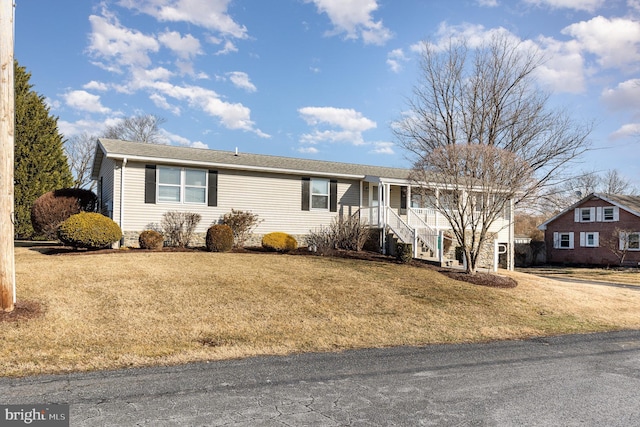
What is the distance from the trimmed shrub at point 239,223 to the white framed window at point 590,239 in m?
28.5

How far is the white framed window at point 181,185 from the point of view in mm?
15805

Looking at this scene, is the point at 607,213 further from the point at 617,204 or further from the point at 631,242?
the point at 631,242

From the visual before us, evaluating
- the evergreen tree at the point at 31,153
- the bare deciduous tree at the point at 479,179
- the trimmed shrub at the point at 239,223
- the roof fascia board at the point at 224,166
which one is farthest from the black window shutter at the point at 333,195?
the evergreen tree at the point at 31,153

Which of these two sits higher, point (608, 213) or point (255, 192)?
point (608, 213)

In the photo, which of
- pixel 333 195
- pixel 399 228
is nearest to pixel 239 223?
pixel 333 195

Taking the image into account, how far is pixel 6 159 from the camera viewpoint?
702 centimetres

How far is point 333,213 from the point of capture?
18625 mm

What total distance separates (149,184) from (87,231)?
294 centimetres

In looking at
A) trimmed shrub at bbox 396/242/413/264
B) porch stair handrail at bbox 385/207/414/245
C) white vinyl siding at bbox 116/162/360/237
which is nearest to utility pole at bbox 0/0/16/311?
white vinyl siding at bbox 116/162/360/237

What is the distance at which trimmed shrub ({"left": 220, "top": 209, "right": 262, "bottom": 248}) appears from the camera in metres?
16.4

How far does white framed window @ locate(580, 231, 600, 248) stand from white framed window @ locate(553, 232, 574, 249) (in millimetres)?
851

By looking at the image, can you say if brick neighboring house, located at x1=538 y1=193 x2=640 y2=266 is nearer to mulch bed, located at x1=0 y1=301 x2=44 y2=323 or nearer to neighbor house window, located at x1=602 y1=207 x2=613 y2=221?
neighbor house window, located at x1=602 y1=207 x2=613 y2=221

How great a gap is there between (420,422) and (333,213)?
585 inches

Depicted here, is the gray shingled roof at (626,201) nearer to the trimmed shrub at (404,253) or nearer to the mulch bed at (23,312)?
the trimmed shrub at (404,253)
